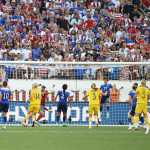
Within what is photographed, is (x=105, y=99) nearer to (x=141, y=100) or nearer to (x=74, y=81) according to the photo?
(x=74, y=81)

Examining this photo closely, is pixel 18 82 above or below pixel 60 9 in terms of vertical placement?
below

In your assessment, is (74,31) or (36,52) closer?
(36,52)

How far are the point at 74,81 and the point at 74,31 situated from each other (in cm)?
453

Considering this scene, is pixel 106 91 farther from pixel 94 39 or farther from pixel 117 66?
pixel 94 39

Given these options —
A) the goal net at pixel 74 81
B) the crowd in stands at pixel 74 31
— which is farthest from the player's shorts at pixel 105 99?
the crowd in stands at pixel 74 31

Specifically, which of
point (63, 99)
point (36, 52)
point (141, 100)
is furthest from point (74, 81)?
point (141, 100)

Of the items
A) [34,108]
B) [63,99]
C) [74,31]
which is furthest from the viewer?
[74,31]

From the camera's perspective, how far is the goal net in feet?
72.4

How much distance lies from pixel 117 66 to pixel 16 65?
15.1 feet

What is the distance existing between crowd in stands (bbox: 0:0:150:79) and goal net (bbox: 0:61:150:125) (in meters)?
0.41

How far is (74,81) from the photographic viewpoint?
73.7 feet

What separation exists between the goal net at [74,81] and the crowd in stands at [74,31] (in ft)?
1.35

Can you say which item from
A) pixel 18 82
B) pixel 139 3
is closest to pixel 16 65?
pixel 18 82

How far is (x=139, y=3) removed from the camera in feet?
99.1
